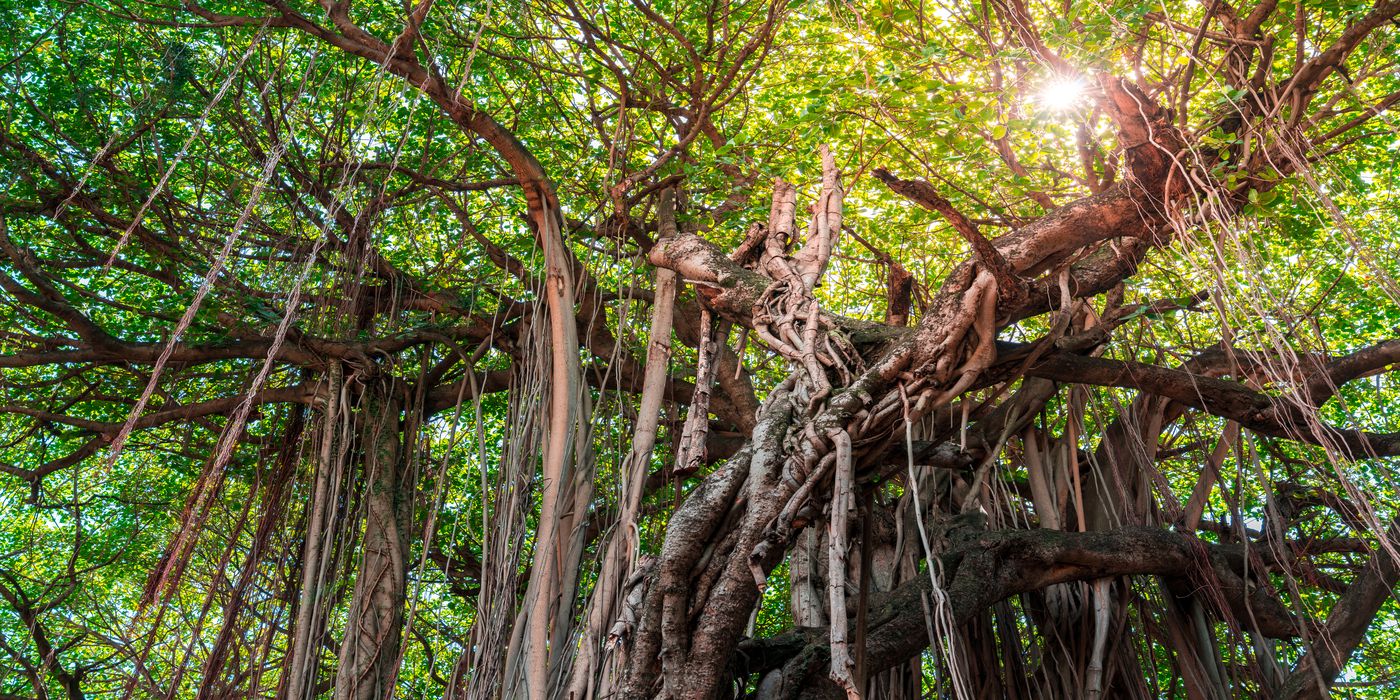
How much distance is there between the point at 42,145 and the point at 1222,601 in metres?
4.61

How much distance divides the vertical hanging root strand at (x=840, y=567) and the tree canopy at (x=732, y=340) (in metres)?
0.01

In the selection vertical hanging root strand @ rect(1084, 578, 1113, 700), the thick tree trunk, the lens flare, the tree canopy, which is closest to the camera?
the tree canopy

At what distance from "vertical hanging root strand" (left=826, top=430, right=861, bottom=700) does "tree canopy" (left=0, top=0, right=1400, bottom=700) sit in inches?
0.4

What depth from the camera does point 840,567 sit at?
6.15 ft

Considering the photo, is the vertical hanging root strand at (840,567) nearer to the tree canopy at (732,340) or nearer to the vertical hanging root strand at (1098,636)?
the tree canopy at (732,340)

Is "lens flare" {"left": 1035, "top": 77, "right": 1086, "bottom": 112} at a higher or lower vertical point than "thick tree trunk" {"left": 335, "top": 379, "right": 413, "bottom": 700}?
higher

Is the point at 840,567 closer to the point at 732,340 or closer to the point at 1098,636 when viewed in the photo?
the point at 1098,636

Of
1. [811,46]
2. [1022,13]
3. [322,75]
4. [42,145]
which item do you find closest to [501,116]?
[322,75]

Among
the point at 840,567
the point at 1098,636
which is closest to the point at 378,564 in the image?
the point at 840,567

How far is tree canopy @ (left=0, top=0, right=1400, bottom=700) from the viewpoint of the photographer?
2297 mm

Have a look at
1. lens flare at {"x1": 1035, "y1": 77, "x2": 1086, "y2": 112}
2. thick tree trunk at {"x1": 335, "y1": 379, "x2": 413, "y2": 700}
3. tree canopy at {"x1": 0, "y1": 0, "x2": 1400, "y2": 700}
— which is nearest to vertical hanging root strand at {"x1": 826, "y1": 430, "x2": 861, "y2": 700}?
tree canopy at {"x1": 0, "y1": 0, "x2": 1400, "y2": 700}

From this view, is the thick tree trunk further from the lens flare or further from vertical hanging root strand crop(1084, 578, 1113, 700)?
the lens flare

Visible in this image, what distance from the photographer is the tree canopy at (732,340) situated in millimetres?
2297

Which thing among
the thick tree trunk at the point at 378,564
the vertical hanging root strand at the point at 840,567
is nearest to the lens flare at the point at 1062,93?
the vertical hanging root strand at the point at 840,567
